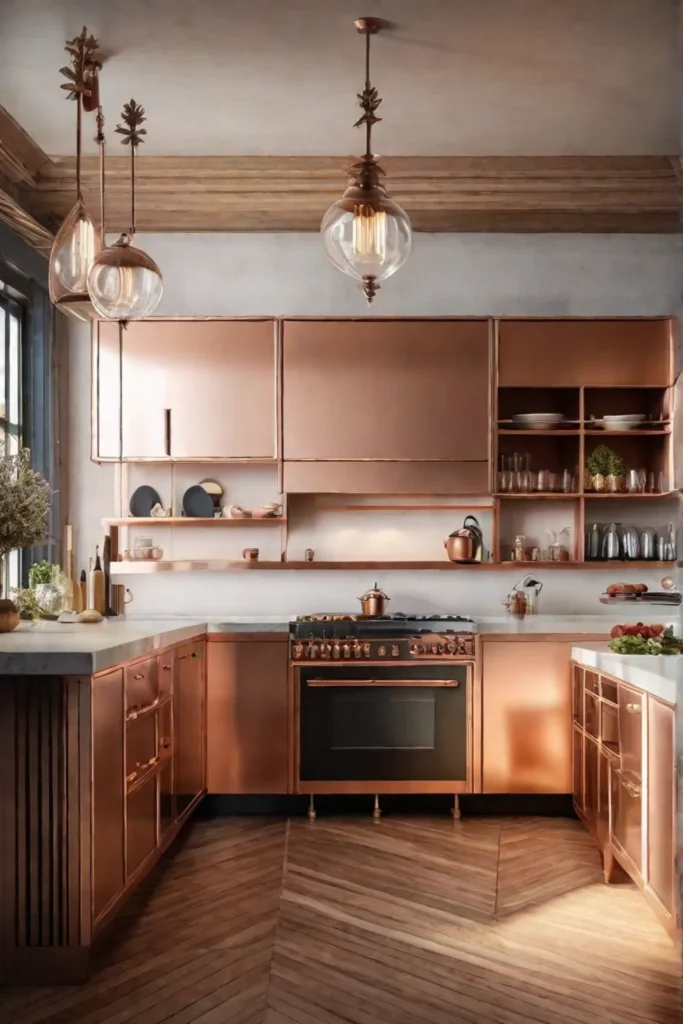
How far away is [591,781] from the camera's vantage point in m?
3.93

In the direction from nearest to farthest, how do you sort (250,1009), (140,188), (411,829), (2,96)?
1. (250,1009)
2. (2,96)
3. (411,829)
4. (140,188)

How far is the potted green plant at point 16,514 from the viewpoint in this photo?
3.27 meters

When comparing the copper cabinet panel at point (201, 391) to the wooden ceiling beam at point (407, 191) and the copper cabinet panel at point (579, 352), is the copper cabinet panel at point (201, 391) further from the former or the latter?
the copper cabinet panel at point (579, 352)

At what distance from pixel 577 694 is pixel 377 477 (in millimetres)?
1522

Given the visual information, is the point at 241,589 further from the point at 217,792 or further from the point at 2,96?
the point at 2,96

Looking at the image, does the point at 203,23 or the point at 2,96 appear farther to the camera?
the point at 2,96

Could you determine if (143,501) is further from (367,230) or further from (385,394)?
(367,230)

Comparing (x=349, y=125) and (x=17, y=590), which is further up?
(x=349, y=125)

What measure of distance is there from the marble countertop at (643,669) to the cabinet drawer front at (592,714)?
0.14m

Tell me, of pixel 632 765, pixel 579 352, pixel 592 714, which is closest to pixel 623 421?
pixel 579 352

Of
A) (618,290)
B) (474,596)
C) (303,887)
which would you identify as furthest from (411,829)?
(618,290)

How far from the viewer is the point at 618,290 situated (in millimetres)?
5254

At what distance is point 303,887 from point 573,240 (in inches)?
149

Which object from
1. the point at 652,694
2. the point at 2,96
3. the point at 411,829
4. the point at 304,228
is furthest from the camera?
the point at 304,228
